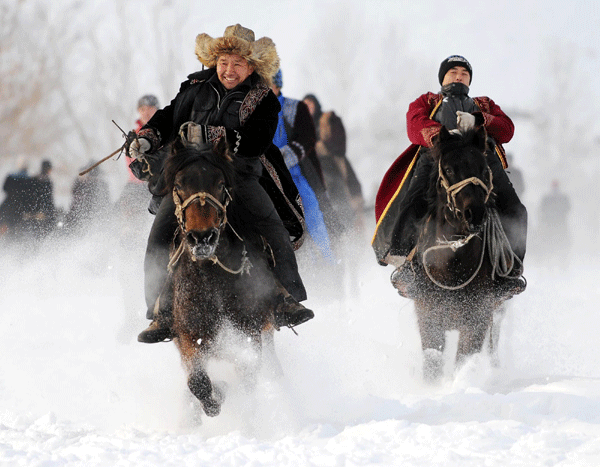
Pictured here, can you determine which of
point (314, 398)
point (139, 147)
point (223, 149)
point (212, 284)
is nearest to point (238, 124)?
point (223, 149)

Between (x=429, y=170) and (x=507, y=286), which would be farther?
(x=429, y=170)

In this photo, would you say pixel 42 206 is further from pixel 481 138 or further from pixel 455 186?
pixel 455 186

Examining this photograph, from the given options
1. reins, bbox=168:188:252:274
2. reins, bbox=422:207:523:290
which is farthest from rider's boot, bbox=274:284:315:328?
reins, bbox=422:207:523:290

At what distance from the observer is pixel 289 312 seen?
595 cm

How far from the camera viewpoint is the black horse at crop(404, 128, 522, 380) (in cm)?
672

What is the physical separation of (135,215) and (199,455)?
5.48 metres

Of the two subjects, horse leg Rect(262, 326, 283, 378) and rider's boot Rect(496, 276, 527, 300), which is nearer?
horse leg Rect(262, 326, 283, 378)

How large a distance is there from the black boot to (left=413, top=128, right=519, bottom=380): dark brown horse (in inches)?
52.9

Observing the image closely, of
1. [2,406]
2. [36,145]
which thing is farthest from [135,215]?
[36,145]

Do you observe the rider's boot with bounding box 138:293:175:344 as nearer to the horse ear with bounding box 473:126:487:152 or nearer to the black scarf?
the horse ear with bounding box 473:126:487:152

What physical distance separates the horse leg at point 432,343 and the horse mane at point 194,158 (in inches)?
83.0

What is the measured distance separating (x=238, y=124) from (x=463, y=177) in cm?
164

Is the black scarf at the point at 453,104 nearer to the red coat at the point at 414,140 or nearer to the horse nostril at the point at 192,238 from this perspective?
the red coat at the point at 414,140

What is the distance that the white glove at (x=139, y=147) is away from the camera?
5.85m
